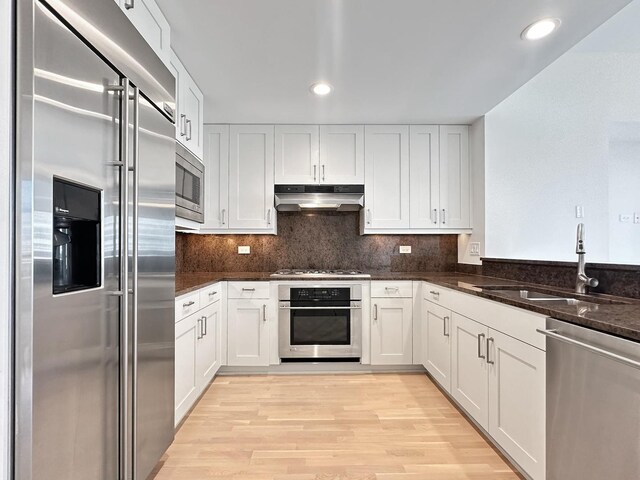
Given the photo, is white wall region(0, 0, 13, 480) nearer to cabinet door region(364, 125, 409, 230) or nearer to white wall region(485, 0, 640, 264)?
cabinet door region(364, 125, 409, 230)

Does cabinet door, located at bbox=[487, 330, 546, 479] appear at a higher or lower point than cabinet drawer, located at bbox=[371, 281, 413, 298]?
lower

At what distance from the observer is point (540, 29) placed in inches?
77.8

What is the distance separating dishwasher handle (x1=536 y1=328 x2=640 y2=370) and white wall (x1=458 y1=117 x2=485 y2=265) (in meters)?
1.96

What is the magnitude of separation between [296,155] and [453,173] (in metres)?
1.53

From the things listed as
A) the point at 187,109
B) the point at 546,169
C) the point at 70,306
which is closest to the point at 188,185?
the point at 187,109

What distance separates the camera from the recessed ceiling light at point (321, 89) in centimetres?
269

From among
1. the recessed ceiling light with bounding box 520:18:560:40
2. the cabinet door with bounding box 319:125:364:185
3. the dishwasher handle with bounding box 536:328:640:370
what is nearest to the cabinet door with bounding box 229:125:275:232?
the cabinet door with bounding box 319:125:364:185

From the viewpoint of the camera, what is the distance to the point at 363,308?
3.32m

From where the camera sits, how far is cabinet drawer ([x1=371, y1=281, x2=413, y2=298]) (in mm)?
3305

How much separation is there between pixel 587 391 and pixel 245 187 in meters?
2.99

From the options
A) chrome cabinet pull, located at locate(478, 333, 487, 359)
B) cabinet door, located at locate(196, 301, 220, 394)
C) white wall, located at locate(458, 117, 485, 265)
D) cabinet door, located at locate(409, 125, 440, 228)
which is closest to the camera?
chrome cabinet pull, located at locate(478, 333, 487, 359)

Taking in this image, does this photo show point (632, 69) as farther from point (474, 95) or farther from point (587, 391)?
point (587, 391)

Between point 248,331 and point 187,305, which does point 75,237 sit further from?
point 248,331

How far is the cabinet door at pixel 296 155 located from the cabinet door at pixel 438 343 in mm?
1604
